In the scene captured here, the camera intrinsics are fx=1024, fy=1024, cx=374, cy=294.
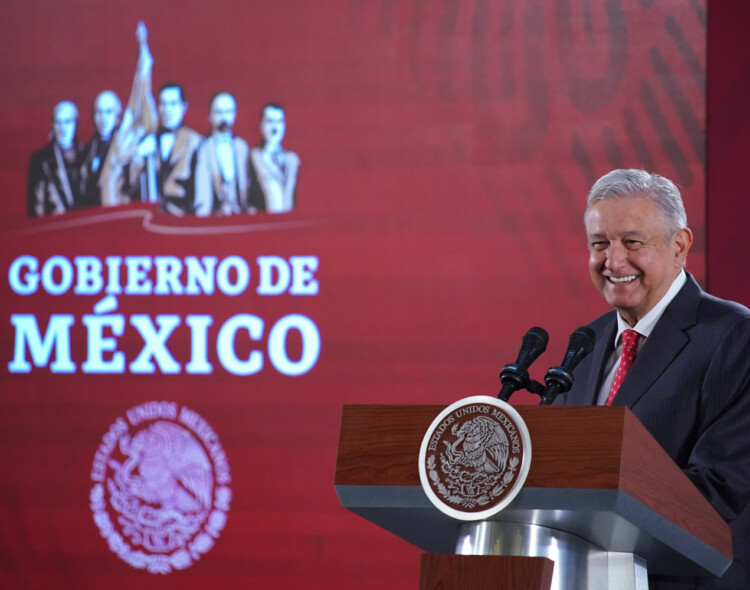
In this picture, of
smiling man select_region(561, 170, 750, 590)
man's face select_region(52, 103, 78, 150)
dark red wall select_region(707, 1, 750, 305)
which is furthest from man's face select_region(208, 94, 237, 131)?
smiling man select_region(561, 170, 750, 590)

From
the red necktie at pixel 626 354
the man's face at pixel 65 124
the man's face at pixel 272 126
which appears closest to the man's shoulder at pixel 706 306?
the red necktie at pixel 626 354

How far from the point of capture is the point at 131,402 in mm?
3717

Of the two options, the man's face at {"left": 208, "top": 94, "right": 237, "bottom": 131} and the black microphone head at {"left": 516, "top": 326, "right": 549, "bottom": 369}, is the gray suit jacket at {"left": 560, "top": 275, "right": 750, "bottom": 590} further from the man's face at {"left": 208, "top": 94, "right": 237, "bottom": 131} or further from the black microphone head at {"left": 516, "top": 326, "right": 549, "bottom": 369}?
the man's face at {"left": 208, "top": 94, "right": 237, "bottom": 131}

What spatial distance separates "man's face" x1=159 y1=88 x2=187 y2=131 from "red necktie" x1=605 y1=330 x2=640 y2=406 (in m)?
2.18

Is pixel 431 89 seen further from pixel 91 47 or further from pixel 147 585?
pixel 147 585

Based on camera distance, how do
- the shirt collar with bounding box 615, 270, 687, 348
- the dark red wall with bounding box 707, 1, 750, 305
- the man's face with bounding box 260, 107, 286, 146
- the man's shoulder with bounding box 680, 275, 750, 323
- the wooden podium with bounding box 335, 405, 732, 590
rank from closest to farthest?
the wooden podium with bounding box 335, 405, 732, 590 → the man's shoulder with bounding box 680, 275, 750, 323 → the shirt collar with bounding box 615, 270, 687, 348 → the dark red wall with bounding box 707, 1, 750, 305 → the man's face with bounding box 260, 107, 286, 146

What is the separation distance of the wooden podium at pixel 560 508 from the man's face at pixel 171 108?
8.06 feet

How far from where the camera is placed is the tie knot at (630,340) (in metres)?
2.09

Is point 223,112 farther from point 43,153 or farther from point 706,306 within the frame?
point 706,306

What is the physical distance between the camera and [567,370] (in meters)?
1.72

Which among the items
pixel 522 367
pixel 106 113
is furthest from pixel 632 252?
pixel 106 113

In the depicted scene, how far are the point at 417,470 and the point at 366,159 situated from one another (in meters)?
2.35

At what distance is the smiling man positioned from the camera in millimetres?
1751

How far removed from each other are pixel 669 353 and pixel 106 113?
8.32 ft
